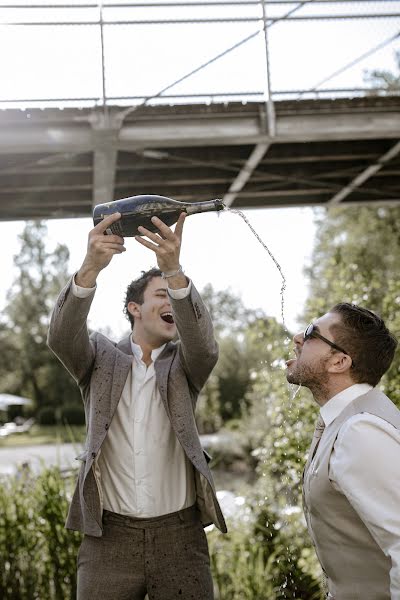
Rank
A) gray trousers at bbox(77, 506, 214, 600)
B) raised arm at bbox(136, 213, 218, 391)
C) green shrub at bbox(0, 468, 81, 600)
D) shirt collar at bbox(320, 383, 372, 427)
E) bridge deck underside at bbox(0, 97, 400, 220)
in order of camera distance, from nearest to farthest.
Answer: shirt collar at bbox(320, 383, 372, 427) < raised arm at bbox(136, 213, 218, 391) < gray trousers at bbox(77, 506, 214, 600) < green shrub at bbox(0, 468, 81, 600) < bridge deck underside at bbox(0, 97, 400, 220)

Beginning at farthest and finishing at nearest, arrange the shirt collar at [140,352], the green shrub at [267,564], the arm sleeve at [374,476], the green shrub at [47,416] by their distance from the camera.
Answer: the green shrub at [47,416] → the green shrub at [267,564] → the shirt collar at [140,352] → the arm sleeve at [374,476]

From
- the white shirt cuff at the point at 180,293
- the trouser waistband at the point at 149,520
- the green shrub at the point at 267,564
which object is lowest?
the green shrub at the point at 267,564

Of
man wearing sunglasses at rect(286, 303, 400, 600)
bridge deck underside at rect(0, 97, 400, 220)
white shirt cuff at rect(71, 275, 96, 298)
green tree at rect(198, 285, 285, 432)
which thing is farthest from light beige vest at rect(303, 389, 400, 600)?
green tree at rect(198, 285, 285, 432)

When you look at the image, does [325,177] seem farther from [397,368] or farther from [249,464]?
[249,464]

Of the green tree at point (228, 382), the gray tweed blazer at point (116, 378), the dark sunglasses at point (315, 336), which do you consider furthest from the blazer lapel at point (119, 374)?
the green tree at point (228, 382)

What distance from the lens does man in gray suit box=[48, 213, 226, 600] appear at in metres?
2.82

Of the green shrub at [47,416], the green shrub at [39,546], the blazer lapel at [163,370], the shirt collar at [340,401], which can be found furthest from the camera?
the green shrub at [47,416]

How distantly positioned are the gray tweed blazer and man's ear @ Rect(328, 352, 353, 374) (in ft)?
2.30

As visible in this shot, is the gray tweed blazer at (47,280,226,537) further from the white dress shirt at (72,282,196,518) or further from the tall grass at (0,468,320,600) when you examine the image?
the tall grass at (0,468,320,600)

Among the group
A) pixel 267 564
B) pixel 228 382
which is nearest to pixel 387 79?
pixel 267 564

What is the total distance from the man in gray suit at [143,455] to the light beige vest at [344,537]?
78cm

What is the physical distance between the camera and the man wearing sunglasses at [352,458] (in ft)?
6.29

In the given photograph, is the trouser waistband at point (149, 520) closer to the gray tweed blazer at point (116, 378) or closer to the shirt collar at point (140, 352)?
the gray tweed blazer at point (116, 378)

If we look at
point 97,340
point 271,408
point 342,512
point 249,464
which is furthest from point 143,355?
point 249,464
